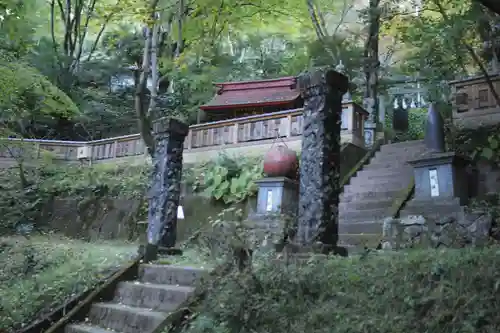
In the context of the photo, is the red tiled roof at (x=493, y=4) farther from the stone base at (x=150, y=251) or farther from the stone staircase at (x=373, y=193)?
the stone base at (x=150, y=251)

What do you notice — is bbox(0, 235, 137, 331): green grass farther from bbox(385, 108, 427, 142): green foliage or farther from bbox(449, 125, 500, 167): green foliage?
bbox(385, 108, 427, 142): green foliage

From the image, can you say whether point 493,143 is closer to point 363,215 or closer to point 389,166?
point 389,166

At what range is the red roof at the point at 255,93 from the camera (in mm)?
18203

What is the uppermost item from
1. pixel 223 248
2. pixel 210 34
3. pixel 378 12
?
pixel 378 12

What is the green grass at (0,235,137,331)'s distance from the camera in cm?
662

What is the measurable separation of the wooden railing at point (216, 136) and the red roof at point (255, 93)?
3694 millimetres

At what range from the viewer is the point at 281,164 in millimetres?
10148

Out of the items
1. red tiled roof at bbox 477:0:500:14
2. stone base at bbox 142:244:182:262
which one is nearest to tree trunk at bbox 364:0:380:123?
stone base at bbox 142:244:182:262

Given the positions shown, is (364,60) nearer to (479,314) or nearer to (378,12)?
(378,12)

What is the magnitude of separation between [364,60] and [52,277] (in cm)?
1161

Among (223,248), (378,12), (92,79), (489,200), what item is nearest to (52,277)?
(223,248)

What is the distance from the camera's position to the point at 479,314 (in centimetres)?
343

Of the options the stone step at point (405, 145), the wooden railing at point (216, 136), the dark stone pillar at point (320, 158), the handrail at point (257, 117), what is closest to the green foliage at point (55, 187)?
the wooden railing at point (216, 136)

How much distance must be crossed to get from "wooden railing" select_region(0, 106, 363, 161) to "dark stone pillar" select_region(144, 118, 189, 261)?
17.2 ft
